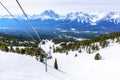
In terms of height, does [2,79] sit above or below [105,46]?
above

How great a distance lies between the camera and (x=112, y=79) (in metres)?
98.1

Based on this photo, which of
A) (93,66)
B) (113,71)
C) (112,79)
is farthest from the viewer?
(93,66)

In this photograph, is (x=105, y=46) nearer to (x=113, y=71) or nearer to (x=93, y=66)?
(x=93, y=66)

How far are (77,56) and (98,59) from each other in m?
31.6

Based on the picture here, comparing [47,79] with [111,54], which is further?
[111,54]

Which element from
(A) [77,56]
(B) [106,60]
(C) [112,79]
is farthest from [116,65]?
(A) [77,56]

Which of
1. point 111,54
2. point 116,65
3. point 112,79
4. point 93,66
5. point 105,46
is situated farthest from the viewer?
point 105,46

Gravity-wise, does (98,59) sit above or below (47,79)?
below

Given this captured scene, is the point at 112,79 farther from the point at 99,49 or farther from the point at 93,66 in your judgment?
the point at 99,49

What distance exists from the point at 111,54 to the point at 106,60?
17.4 meters

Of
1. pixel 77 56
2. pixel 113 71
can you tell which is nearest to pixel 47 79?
pixel 113 71

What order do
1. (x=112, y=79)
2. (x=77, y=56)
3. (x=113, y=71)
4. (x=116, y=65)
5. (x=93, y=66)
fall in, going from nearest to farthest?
(x=112, y=79)
(x=113, y=71)
(x=116, y=65)
(x=93, y=66)
(x=77, y=56)

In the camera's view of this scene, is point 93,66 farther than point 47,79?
Yes

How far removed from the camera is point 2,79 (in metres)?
15.7
